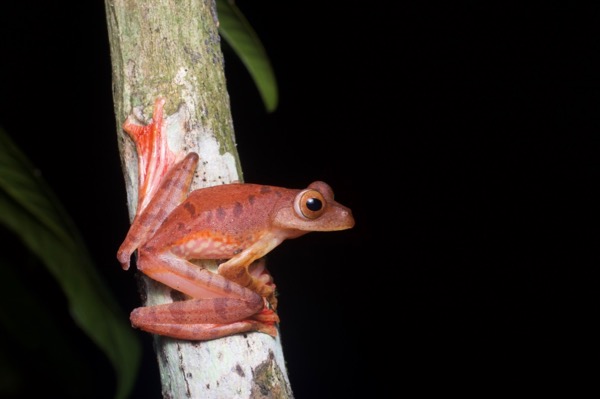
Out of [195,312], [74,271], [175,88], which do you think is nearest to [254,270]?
[195,312]

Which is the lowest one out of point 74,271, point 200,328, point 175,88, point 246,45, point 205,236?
point 200,328

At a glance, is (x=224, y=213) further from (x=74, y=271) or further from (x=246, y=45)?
(x=246, y=45)

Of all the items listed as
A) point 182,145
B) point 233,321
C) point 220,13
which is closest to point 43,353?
point 233,321

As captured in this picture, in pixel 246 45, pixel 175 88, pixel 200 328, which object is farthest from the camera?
pixel 246 45

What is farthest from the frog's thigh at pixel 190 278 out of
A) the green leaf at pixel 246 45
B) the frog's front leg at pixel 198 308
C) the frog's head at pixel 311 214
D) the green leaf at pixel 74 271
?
the green leaf at pixel 246 45

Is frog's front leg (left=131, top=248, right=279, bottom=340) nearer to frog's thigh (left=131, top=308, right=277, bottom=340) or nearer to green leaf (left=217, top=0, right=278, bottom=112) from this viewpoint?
frog's thigh (left=131, top=308, right=277, bottom=340)

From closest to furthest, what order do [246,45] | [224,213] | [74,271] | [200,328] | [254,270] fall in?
[74,271] < [200,328] < [224,213] < [254,270] < [246,45]

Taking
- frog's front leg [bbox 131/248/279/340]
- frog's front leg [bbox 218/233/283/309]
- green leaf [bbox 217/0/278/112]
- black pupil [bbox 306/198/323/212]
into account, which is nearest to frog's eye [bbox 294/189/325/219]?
black pupil [bbox 306/198/323/212]
